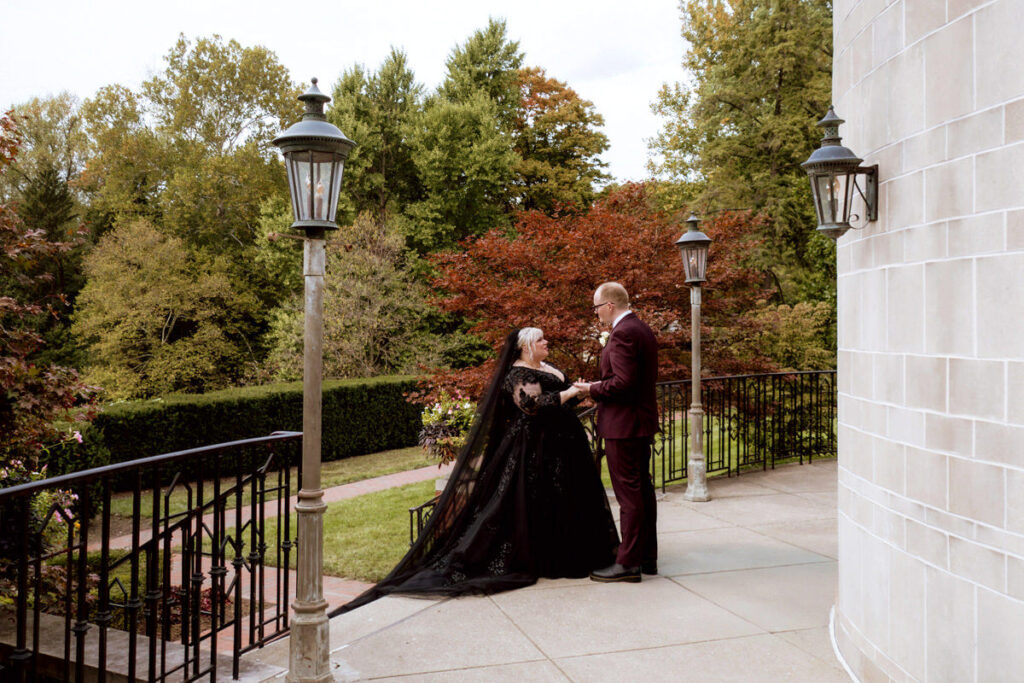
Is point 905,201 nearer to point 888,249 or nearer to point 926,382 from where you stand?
point 888,249

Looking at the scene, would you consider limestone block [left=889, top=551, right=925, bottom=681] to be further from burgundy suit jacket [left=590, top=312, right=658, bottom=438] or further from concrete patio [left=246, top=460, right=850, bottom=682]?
burgundy suit jacket [left=590, top=312, right=658, bottom=438]

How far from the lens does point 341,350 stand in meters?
20.0

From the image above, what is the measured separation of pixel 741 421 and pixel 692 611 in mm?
7056

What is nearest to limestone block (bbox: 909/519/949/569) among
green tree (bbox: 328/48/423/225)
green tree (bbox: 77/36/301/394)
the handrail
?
the handrail

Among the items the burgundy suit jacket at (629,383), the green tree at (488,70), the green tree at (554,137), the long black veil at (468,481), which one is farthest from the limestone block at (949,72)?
the green tree at (488,70)

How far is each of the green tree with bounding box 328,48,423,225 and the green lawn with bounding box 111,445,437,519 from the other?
1181cm

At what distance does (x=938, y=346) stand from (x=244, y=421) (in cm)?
1417

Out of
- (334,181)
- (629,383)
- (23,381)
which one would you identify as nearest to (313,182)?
(334,181)

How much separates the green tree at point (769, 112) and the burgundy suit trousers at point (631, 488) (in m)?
13.7

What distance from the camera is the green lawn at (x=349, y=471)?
1135 cm

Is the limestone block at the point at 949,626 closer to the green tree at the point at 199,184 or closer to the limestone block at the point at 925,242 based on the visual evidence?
the limestone block at the point at 925,242

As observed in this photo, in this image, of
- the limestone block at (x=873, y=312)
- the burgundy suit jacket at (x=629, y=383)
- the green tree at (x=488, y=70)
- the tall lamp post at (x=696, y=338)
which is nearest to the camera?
the limestone block at (x=873, y=312)

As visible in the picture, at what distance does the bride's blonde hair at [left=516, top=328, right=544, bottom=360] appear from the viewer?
5.34 metres

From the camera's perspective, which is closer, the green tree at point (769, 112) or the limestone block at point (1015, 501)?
the limestone block at point (1015, 501)
